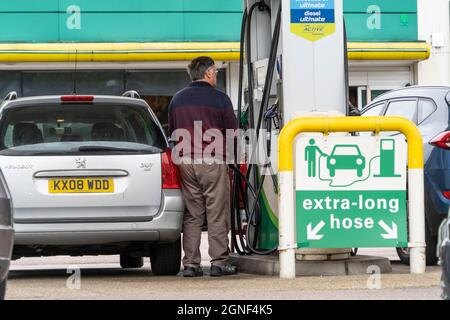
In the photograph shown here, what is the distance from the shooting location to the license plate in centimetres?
1038

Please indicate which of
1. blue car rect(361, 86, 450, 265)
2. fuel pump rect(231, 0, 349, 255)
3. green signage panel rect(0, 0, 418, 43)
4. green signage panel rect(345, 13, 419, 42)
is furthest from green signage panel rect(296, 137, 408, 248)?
green signage panel rect(345, 13, 419, 42)

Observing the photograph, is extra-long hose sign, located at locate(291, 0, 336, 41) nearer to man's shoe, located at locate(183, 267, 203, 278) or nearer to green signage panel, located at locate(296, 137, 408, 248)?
green signage panel, located at locate(296, 137, 408, 248)

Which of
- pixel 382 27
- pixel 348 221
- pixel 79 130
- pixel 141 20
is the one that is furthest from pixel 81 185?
pixel 382 27

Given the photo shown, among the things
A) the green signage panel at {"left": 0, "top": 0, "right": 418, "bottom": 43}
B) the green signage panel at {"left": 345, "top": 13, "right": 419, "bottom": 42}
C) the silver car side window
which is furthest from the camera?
the green signage panel at {"left": 345, "top": 13, "right": 419, "bottom": 42}

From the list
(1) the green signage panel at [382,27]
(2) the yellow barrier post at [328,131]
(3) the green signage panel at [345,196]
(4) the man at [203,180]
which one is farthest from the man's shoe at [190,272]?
(1) the green signage panel at [382,27]

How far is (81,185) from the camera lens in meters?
10.4

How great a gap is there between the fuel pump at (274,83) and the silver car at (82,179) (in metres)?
1.16

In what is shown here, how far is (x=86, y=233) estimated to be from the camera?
10.4 metres

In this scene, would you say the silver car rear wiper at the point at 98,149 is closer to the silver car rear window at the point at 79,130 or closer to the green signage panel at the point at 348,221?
the silver car rear window at the point at 79,130

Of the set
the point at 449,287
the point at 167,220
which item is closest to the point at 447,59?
the point at 167,220

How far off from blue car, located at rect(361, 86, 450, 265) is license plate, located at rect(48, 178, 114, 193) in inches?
127

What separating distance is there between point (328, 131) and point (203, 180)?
4.06 ft

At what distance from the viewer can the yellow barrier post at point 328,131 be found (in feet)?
34.3

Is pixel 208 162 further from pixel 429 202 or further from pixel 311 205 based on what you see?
pixel 429 202
